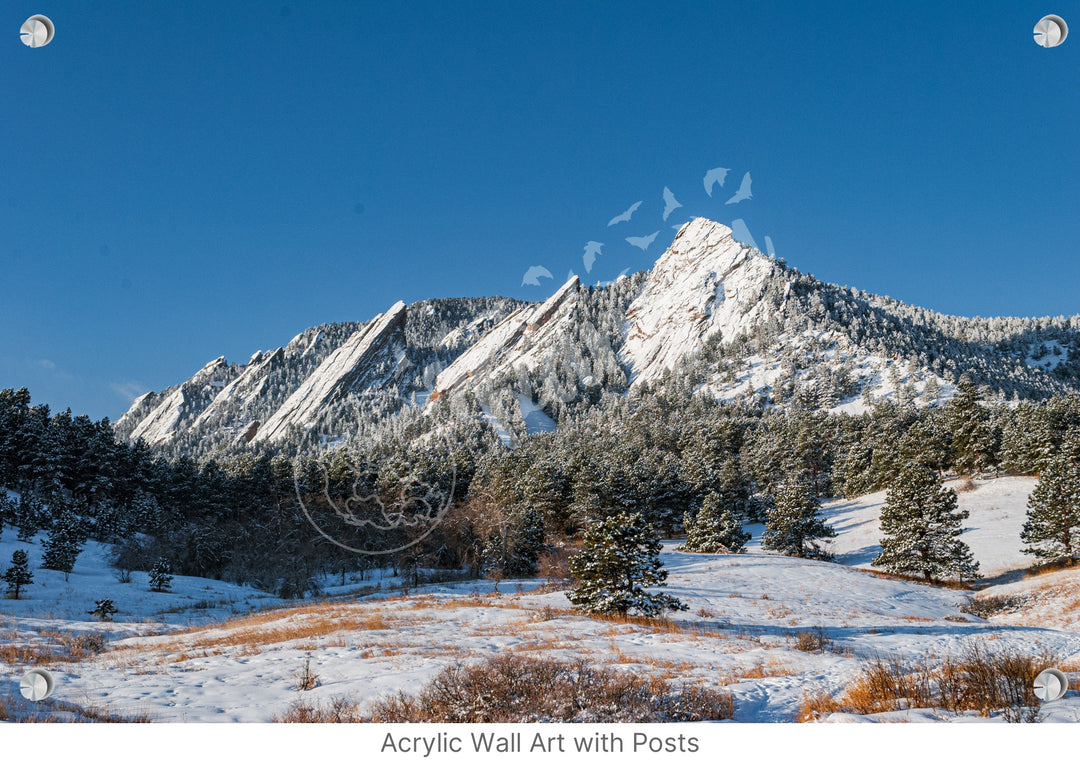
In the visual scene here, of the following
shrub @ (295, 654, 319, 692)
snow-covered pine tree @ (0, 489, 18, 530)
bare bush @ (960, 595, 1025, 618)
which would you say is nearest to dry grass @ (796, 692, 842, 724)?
shrub @ (295, 654, 319, 692)

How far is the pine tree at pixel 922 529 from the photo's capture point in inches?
1336

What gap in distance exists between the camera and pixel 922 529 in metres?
35.3

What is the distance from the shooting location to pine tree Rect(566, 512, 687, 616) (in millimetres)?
19188

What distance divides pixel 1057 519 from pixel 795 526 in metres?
18.8

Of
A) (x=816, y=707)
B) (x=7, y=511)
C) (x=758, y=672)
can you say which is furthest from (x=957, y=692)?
(x=7, y=511)

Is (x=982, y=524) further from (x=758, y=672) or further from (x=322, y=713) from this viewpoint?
(x=322, y=713)

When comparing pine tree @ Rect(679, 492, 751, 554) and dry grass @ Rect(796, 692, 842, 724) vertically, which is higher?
dry grass @ Rect(796, 692, 842, 724)

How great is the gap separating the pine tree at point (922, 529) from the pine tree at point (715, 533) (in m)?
12.0

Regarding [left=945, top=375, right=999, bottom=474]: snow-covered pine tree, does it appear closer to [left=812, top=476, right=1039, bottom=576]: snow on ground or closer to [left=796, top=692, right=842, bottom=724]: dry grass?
[left=812, top=476, right=1039, bottom=576]: snow on ground

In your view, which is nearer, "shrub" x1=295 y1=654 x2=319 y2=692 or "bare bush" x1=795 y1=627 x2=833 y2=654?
"shrub" x1=295 y1=654 x2=319 y2=692

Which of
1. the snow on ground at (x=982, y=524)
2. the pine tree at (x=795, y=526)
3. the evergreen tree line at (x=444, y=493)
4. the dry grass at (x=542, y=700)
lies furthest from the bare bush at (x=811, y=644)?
the pine tree at (x=795, y=526)

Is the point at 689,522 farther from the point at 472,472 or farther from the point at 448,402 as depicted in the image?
the point at 448,402

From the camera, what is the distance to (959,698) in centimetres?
551

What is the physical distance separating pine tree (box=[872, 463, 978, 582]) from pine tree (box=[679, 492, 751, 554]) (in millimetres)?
12026
